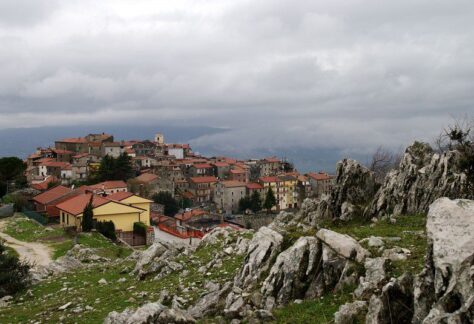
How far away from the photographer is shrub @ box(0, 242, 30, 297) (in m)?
28.7

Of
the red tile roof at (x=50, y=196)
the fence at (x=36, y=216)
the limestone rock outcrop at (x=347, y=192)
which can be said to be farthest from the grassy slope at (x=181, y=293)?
the red tile roof at (x=50, y=196)

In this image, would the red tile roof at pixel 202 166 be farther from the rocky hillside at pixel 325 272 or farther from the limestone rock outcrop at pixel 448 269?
the limestone rock outcrop at pixel 448 269

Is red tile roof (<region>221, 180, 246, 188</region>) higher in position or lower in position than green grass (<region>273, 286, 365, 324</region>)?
lower

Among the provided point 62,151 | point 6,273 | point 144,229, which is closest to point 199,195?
point 62,151

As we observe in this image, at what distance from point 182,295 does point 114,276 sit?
1054 centimetres

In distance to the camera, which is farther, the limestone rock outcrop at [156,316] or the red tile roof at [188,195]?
the red tile roof at [188,195]

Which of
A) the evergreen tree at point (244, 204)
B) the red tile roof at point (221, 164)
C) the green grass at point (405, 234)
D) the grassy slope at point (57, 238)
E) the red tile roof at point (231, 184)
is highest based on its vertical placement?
the green grass at point (405, 234)

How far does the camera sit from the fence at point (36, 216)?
Answer: 208ft

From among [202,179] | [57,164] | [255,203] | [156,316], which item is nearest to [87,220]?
[156,316]

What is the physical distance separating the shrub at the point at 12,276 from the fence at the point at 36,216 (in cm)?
3348

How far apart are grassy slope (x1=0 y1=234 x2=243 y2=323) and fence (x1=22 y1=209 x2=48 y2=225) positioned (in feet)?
122

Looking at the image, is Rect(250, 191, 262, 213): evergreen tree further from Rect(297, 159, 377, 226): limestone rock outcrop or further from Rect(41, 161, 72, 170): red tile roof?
Rect(297, 159, 377, 226): limestone rock outcrop

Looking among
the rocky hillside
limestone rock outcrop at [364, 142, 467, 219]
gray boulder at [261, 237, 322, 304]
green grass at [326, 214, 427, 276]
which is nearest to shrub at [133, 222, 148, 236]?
the rocky hillside

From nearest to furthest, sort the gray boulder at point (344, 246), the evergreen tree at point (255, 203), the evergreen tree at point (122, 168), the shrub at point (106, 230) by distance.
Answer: the gray boulder at point (344, 246) → the shrub at point (106, 230) → the evergreen tree at point (122, 168) → the evergreen tree at point (255, 203)
